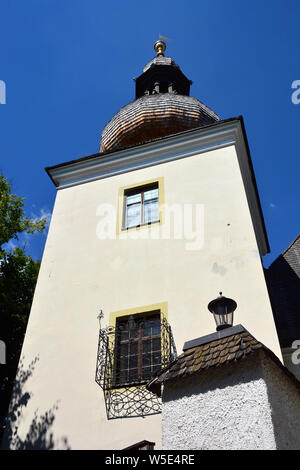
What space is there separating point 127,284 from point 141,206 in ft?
7.73

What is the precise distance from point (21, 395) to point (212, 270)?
4213 millimetres

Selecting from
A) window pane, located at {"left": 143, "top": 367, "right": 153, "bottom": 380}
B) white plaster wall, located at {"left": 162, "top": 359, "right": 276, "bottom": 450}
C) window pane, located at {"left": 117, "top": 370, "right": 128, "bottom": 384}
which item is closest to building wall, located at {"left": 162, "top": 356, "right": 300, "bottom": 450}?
white plaster wall, located at {"left": 162, "top": 359, "right": 276, "bottom": 450}

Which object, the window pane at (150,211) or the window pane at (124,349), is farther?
the window pane at (150,211)

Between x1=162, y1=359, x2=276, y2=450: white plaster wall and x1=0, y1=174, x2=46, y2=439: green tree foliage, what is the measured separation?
9034 millimetres

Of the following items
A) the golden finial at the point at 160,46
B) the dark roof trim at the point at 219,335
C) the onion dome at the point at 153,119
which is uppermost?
the golden finial at the point at 160,46

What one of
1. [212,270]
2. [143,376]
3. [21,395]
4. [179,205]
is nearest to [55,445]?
[21,395]

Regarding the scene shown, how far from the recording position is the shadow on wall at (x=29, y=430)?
7.28 m

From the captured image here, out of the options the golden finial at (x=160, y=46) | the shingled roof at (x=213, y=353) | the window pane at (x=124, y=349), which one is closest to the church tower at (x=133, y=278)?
the window pane at (x=124, y=349)

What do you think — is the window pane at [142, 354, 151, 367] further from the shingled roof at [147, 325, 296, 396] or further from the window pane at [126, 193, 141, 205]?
the window pane at [126, 193, 141, 205]

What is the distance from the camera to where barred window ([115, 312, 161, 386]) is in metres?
7.66

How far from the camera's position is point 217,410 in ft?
12.9

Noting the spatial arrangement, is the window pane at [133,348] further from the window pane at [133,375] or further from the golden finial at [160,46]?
the golden finial at [160,46]

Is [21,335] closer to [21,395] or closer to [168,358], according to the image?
[21,395]
